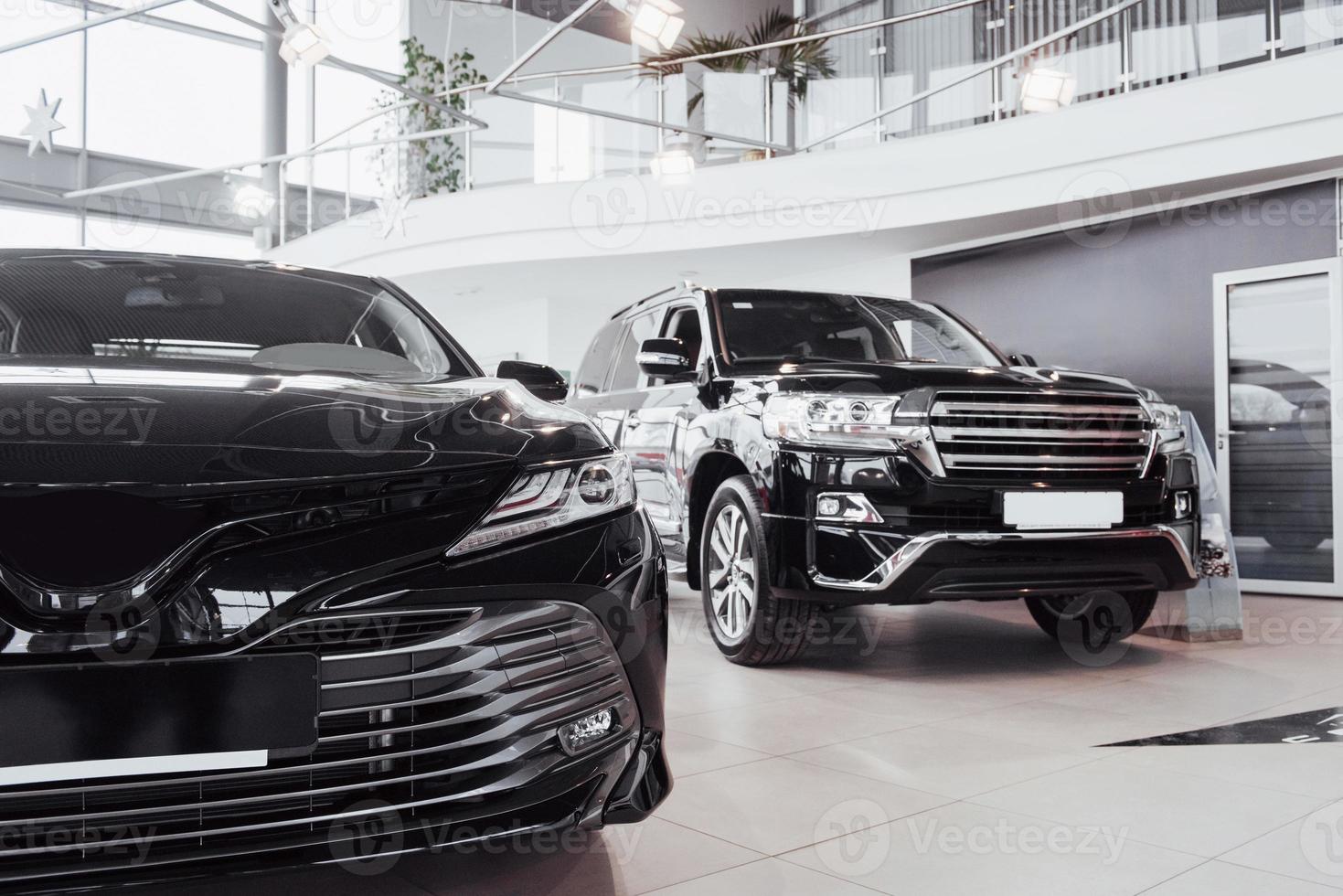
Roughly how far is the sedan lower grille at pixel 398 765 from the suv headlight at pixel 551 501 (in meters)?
0.12

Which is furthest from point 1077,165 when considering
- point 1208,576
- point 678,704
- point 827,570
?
point 678,704

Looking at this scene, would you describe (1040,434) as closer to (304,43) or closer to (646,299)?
(646,299)

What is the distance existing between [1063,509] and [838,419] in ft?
2.75

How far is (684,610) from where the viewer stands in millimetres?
6422

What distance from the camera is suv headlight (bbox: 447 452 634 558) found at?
5.61 feet

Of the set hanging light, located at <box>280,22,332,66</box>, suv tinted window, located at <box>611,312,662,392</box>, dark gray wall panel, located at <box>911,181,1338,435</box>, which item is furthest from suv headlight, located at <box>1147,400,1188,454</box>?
hanging light, located at <box>280,22,332,66</box>

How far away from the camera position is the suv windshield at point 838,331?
189 inches

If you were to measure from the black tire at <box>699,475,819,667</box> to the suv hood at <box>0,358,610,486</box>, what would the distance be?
198cm

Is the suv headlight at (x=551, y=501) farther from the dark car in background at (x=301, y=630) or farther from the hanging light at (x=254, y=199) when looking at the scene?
the hanging light at (x=254, y=199)

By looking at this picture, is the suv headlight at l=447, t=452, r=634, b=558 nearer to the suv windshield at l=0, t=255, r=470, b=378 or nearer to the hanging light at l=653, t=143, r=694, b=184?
the suv windshield at l=0, t=255, r=470, b=378

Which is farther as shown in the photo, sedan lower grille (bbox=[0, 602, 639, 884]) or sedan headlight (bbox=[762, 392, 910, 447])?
sedan headlight (bbox=[762, 392, 910, 447])

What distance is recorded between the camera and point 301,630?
1.54 meters

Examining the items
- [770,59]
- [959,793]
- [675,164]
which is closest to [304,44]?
[675,164]

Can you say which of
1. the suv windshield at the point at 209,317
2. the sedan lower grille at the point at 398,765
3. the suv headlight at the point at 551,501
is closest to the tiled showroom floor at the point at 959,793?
the sedan lower grille at the point at 398,765
